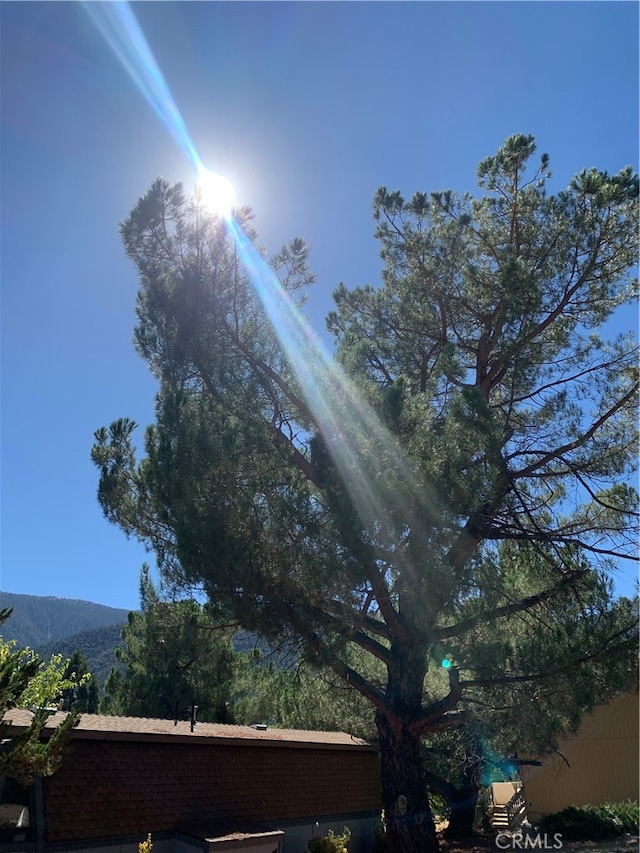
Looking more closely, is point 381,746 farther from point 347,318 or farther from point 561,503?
point 347,318

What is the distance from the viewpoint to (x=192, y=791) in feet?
30.5

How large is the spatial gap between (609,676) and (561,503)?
269 cm

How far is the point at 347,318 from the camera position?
1277 cm

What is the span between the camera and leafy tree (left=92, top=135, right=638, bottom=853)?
8.84 m

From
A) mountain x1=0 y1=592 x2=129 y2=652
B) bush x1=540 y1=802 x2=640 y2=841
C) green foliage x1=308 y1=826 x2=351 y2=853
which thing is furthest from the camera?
mountain x1=0 y1=592 x2=129 y2=652

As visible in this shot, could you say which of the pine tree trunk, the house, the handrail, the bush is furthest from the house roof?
the handrail

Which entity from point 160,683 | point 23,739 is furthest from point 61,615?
point 23,739

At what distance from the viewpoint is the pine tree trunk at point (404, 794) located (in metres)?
9.70

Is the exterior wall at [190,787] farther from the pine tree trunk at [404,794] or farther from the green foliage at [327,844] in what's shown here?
the pine tree trunk at [404,794]

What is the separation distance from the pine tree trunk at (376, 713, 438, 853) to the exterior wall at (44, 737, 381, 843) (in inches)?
77.2

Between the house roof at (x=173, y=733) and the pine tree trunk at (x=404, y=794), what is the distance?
77.6 inches

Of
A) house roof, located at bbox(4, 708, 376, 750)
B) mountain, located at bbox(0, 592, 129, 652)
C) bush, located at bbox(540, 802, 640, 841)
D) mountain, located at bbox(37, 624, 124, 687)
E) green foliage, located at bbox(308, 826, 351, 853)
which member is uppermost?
mountain, located at bbox(0, 592, 129, 652)

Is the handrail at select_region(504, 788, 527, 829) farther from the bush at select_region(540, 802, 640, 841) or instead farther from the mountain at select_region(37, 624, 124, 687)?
the mountain at select_region(37, 624, 124, 687)

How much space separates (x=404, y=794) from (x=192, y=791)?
311 cm
